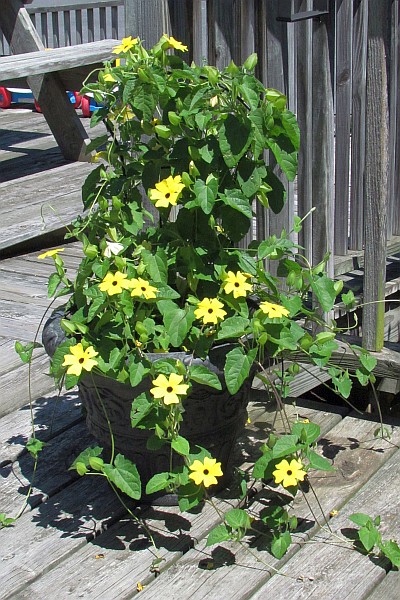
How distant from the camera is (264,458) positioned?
225cm

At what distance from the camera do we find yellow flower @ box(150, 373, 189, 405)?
2082 mm

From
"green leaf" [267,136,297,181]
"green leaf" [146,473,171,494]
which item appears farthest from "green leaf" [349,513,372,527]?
"green leaf" [267,136,297,181]

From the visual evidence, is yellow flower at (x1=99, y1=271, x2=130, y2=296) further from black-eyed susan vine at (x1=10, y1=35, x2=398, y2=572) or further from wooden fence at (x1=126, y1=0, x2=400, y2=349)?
wooden fence at (x1=126, y1=0, x2=400, y2=349)

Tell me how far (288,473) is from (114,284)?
0.58 meters

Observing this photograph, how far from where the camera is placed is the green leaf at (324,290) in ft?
7.78

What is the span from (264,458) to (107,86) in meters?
0.96

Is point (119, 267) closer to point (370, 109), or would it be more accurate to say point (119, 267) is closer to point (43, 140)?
point (370, 109)

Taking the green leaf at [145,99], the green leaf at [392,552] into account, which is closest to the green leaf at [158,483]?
the green leaf at [392,552]

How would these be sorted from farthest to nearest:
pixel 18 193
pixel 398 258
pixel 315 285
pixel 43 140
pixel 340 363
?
pixel 43 140, pixel 18 193, pixel 398 258, pixel 340 363, pixel 315 285

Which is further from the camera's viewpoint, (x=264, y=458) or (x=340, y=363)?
(x=340, y=363)

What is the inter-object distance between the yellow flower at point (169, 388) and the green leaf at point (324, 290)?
458 millimetres

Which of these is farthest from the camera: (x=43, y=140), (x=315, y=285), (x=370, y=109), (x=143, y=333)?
(x=43, y=140)

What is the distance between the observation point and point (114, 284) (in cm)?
215

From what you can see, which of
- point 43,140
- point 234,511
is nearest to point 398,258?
point 234,511
